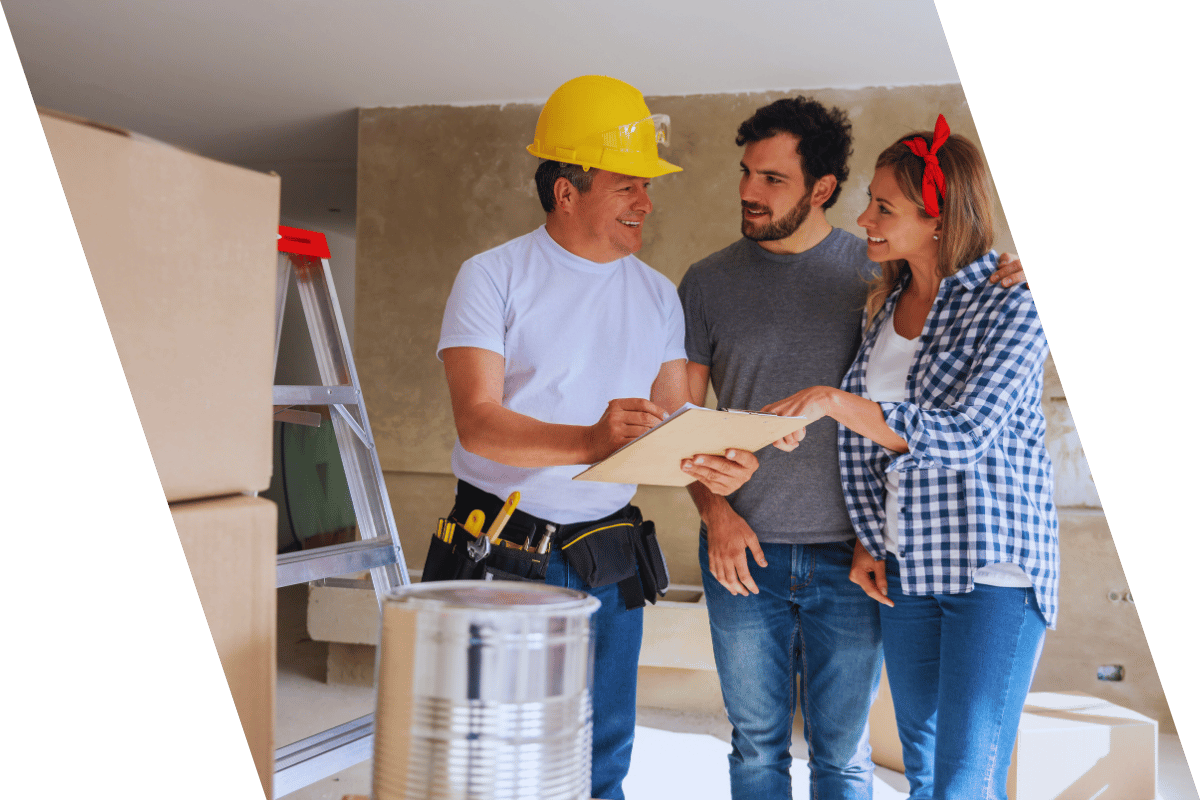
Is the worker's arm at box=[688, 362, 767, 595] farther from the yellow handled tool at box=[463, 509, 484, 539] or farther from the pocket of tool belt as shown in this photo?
the yellow handled tool at box=[463, 509, 484, 539]

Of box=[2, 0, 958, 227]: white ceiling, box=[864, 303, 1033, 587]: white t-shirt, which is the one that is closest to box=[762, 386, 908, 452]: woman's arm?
box=[864, 303, 1033, 587]: white t-shirt

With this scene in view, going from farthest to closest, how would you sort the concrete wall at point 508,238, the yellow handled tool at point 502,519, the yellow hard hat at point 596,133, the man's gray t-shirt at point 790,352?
1. the concrete wall at point 508,238
2. the man's gray t-shirt at point 790,352
3. the yellow hard hat at point 596,133
4. the yellow handled tool at point 502,519

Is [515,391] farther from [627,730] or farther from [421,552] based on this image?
[421,552]

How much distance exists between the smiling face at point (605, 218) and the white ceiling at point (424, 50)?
1.86 metres

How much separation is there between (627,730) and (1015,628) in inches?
29.5

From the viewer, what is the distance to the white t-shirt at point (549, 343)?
1.63 m

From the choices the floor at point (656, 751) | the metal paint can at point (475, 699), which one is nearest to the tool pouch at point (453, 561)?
the metal paint can at point (475, 699)

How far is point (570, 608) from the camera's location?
596mm

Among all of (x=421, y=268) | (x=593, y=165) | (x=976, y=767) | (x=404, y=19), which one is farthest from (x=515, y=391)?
(x=421, y=268)

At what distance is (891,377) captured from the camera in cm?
174

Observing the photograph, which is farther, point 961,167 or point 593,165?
point 593,165

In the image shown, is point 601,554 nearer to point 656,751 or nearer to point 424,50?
point 656,751

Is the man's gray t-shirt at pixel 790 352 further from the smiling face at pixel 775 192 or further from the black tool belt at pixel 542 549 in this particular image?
the black tool belt at pixel 542 549

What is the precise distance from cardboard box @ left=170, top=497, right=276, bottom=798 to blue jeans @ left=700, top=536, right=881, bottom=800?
4.56 feet
